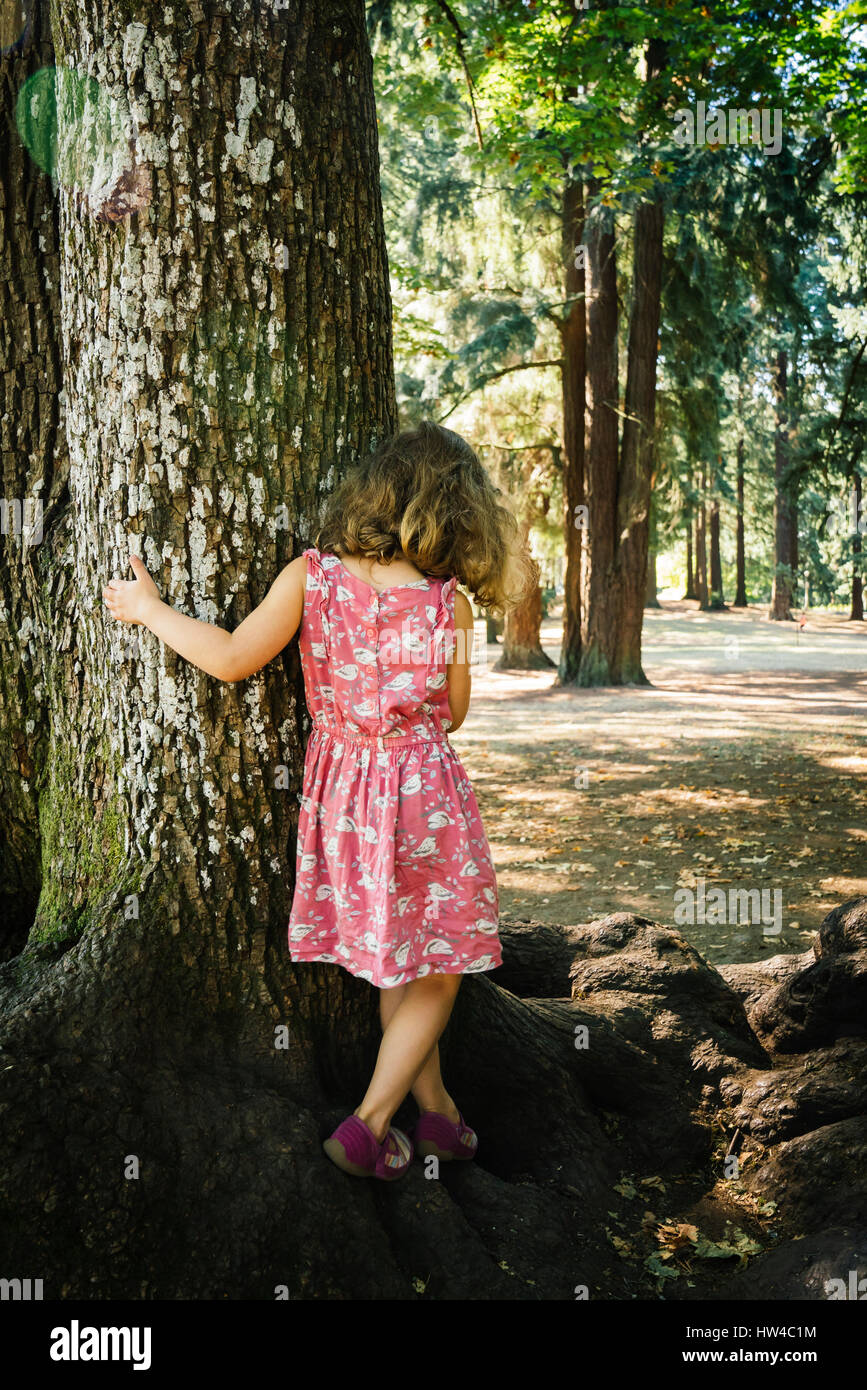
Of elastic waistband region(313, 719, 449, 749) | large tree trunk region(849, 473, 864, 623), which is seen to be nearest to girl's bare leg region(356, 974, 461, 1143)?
elastic waistband region(313, 719, 449, 749)

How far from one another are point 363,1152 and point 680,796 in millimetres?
6629

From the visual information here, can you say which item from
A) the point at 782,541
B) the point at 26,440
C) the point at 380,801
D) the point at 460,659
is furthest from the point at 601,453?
the point at 782,541

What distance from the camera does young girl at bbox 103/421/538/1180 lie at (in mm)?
2637

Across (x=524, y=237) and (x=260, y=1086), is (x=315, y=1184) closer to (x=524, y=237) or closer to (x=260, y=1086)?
(x=260, y=1086)

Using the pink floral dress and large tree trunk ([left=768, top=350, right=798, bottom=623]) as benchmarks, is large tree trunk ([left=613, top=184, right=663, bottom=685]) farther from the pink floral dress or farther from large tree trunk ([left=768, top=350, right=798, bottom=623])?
large tree trunk ([left=768, top=350, right=798, bottom=623])

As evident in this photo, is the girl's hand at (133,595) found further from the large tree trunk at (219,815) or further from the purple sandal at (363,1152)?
the purple sandal at (363,1152)

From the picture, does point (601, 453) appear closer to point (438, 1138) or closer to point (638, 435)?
point (638, 435)

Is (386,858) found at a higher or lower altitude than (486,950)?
higher

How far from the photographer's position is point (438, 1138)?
281cm

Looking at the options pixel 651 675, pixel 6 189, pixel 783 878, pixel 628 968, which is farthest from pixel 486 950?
pixel 651 675

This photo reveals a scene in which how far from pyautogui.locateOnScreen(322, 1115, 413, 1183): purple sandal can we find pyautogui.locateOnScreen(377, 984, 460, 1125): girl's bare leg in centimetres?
23

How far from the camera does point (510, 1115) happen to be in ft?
10.3

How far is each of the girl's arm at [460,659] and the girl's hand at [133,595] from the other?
0.75 metres
